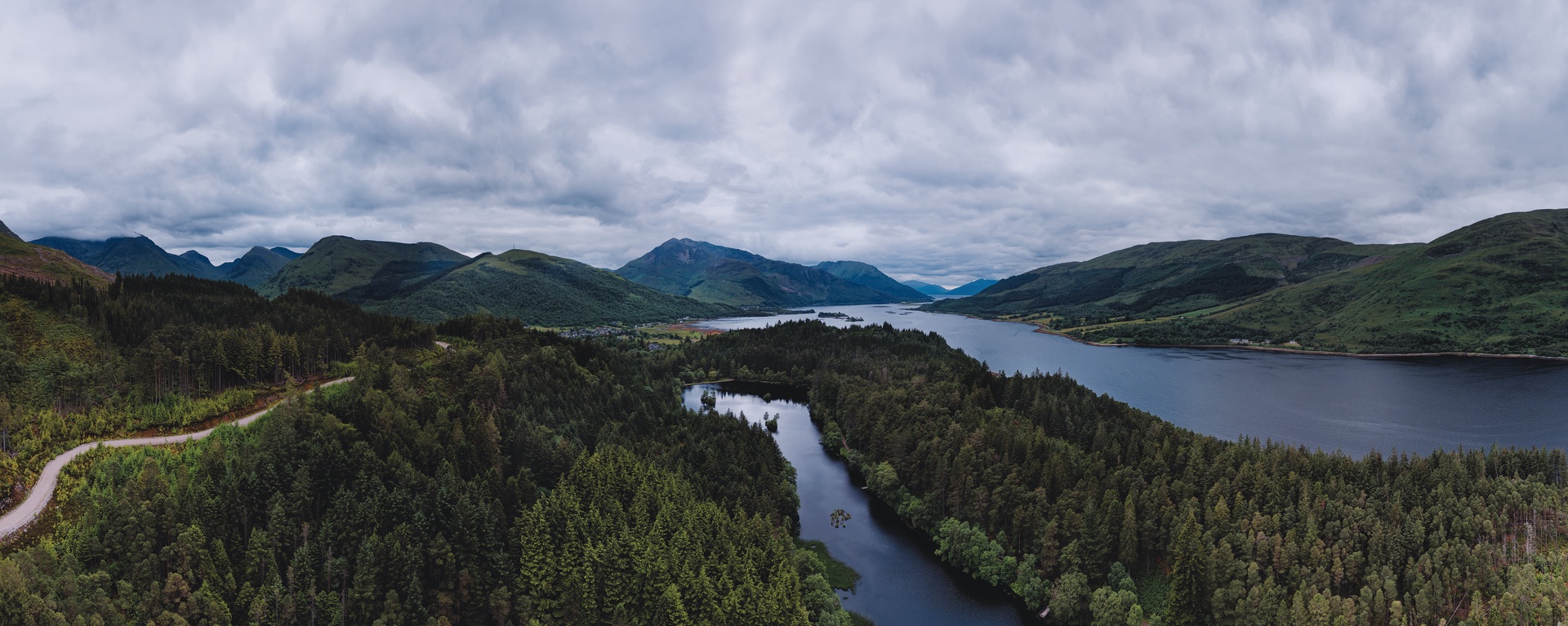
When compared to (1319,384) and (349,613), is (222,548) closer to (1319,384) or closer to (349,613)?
(349,613)

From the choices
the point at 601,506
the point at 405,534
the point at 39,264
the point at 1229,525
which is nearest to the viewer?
the point at 405,534

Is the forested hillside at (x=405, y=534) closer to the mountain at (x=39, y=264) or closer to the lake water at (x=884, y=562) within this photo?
the lake water at (x=884, y=562)

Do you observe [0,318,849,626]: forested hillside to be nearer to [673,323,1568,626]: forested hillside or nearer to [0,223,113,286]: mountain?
[673,323,1568,626]: forested hillside

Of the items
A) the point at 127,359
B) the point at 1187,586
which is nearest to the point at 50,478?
the point at 127,359

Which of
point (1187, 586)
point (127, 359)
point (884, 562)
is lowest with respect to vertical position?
point (884, 562)

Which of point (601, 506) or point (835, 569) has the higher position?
point (601, 506)

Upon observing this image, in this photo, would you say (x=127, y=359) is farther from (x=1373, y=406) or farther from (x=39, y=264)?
(x=1373, y=406)
